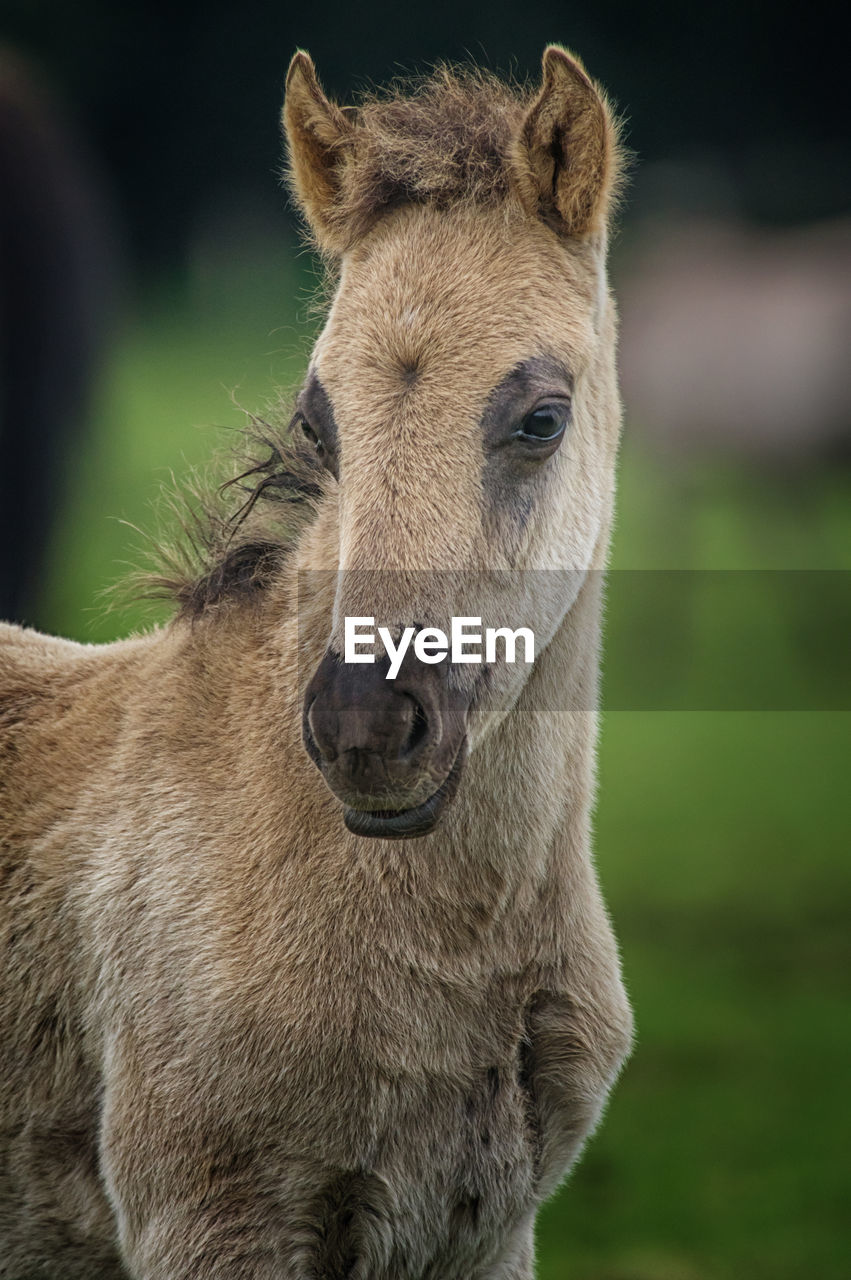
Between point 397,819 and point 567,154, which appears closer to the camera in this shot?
point 397,819

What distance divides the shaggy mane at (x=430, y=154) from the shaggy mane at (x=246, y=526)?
48 centimetres

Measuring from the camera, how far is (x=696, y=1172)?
438 cm

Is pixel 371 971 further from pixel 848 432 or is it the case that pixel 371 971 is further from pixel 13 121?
pixel 848 432

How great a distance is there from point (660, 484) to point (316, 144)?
8646 millimetres

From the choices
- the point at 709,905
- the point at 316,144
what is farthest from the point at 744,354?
the point at 316,144

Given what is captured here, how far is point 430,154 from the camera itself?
2.07m

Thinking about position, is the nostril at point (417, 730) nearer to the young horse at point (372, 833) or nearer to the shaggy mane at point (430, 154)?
the young horse at point (372, 833)

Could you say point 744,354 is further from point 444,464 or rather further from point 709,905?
point 444,464

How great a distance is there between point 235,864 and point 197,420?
11822mm

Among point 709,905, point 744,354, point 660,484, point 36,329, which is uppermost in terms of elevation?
point 744,354

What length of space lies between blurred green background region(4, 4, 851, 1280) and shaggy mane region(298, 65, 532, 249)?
0.46m

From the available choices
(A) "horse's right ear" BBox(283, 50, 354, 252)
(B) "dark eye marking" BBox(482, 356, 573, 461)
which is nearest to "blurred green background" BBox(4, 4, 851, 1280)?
(A) "horse's right ear" BBox(283, 50, 354, 252)

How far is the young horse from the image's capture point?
1849 mm

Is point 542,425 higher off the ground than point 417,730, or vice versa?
point 542,425
